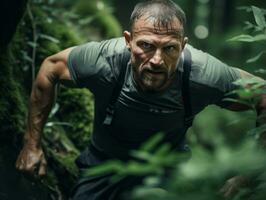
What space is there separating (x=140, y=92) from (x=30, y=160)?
3.14 ft

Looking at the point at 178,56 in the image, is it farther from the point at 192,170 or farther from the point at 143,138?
the point at 192,170

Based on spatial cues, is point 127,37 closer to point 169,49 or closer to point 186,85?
point 169,49

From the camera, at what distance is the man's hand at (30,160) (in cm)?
485

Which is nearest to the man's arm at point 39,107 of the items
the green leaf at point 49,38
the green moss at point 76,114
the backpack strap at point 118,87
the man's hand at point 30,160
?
the man's hand at point 30,160

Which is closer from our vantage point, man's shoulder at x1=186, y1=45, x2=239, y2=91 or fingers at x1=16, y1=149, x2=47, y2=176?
man's shoulder at x1=186, y1=45, x2=239, y2=91

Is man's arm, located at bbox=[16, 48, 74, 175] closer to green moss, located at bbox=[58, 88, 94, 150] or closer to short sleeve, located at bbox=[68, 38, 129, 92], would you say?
short sleeve, located at bbox=[68, 38, 129, 92]

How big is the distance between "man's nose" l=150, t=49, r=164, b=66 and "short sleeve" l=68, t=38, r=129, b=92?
35 centimetres

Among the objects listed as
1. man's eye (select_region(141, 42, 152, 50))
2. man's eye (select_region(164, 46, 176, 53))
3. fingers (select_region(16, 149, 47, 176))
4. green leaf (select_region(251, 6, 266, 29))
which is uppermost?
green leaf (select_region(251, 6, 266, 29))

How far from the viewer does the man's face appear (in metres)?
4.16

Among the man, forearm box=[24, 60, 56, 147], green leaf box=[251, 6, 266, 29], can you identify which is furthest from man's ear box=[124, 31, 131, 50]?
green leaf box=[251, 6, 266, 29]

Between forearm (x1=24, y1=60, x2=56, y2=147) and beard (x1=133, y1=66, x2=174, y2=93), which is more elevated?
beard (x1=133, y1=66, x2=174, y2=93)

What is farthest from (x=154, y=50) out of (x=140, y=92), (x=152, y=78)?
(x=140, y=92)

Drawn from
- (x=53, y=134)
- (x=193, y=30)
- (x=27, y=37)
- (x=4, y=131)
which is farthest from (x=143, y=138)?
(x=193, y=30)

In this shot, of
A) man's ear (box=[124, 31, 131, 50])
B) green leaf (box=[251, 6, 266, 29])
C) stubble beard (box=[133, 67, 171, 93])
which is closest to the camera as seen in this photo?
green leaf (box=[251, 6, 266, 29])
